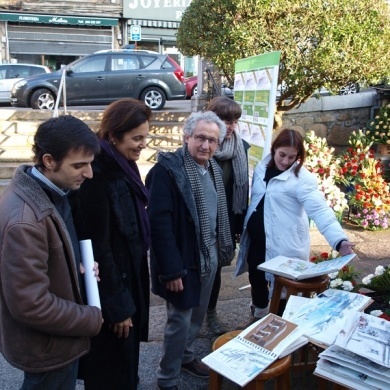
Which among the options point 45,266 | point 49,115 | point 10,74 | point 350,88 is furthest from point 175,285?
point 10,74

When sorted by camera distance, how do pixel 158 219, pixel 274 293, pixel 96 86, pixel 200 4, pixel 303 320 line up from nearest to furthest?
pixel 303 320 → pixel 158 219 → pixel 274 293 → pixel 200 4 → pixel 96 86

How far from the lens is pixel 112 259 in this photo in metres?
2.04

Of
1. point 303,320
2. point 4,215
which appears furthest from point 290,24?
point 4,215

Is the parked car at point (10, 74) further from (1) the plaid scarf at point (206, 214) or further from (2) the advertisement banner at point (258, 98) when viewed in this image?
(1) the plaid scarf at point (206, 214)

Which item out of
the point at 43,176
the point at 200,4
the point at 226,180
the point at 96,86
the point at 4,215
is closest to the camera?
the point at 4,215

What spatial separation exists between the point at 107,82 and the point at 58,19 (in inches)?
509

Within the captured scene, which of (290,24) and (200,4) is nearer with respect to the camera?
(290,24)

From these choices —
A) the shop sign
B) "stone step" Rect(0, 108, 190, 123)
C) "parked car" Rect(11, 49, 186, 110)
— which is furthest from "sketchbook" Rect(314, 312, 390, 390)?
the shop sign

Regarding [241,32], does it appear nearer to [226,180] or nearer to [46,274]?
[226,180]

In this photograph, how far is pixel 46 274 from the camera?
1564mm

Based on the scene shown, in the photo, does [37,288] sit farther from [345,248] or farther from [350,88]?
[350,88]

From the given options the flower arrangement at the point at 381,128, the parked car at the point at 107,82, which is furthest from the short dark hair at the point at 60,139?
the parked car at the point at 107,82

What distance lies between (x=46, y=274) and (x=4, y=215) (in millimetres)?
248

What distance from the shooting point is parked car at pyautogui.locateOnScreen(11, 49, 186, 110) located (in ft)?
34.9
